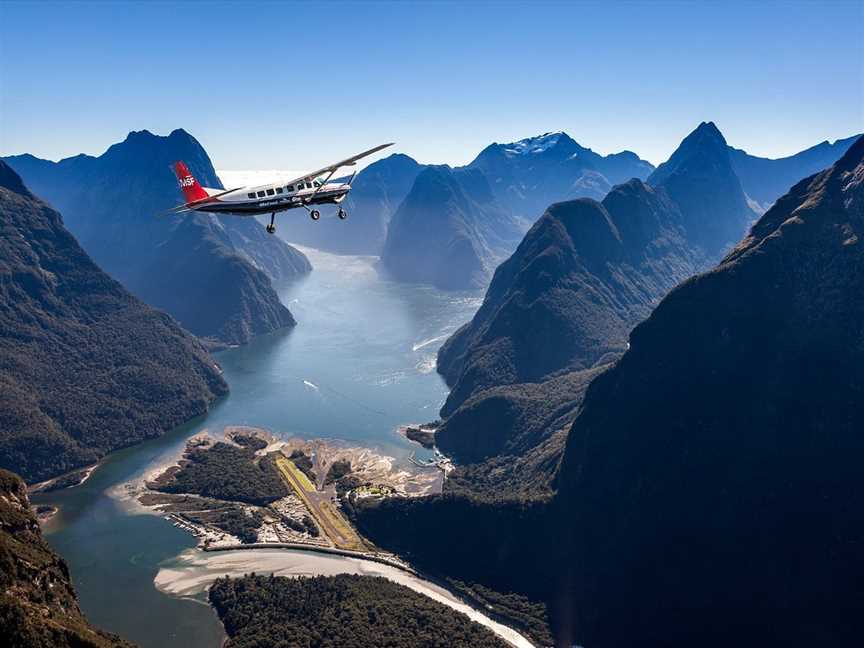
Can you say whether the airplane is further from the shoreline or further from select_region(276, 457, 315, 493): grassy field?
the shoreline

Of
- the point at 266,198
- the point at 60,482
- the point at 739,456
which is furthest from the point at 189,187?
the point at 60,482

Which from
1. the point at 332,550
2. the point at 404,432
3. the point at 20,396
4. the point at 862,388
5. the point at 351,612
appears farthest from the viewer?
the point at 404,432

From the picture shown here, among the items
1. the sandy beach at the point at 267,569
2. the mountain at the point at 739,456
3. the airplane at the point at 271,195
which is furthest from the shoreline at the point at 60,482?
the mountain at the point at 739,456

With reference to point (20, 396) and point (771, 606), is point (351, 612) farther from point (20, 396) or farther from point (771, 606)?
point (20, 396)

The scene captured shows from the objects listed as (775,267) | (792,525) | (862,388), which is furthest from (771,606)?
(775,267)

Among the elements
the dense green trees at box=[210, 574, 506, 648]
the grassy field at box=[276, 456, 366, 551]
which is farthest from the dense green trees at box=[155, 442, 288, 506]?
the dense green trees at box=[210, 574, 506, 648]
